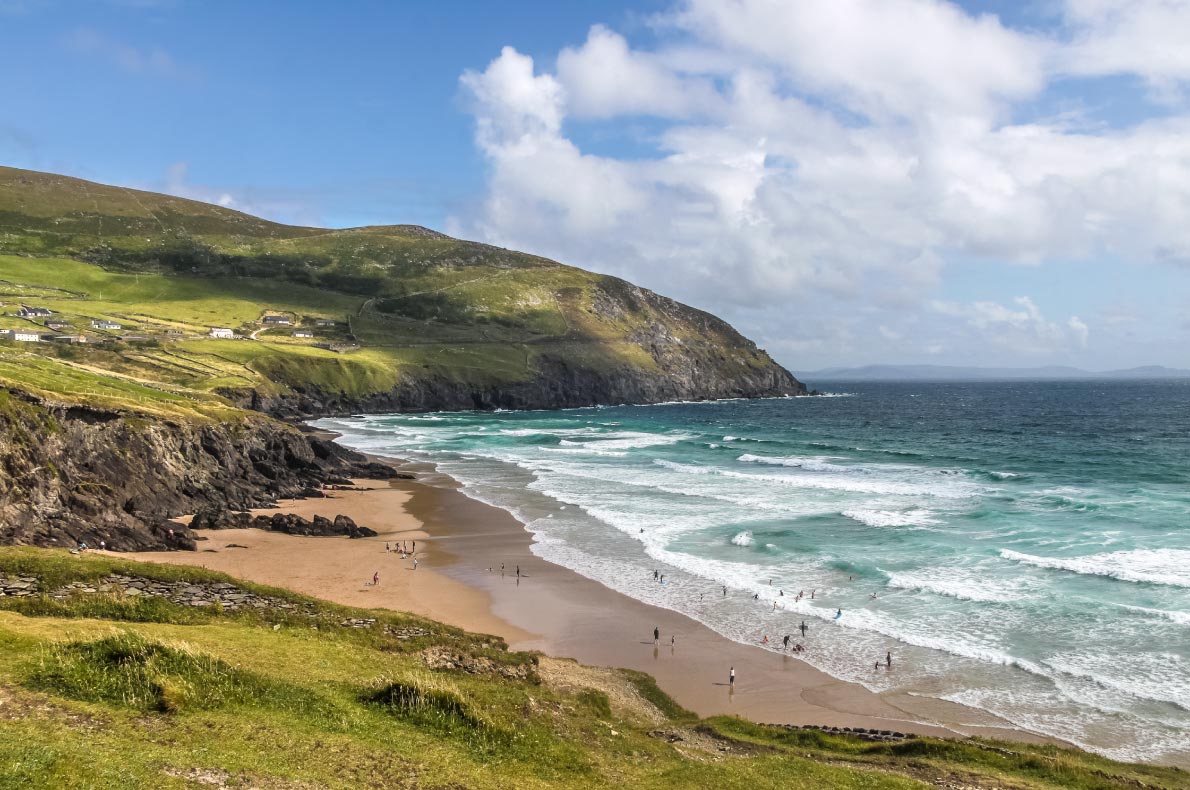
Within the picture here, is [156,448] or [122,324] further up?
[122,324]

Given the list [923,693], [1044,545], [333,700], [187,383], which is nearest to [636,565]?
[923,693]

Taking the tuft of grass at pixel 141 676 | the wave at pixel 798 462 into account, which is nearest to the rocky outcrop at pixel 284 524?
the tuft of grass at pixel 141 676

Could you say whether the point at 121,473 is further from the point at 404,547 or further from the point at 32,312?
the point at 32,312

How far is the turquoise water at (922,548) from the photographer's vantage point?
29766 millimetres

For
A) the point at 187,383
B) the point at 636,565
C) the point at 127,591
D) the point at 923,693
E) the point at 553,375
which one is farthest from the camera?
the point at 553,375

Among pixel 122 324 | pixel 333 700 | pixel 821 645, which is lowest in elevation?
pixel 821 645

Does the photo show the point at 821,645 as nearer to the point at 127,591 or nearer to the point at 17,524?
the point at 127,591

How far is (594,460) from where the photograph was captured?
90938mm

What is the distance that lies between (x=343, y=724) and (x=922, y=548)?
135ft

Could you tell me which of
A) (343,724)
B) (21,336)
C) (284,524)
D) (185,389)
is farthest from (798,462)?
(21,336)

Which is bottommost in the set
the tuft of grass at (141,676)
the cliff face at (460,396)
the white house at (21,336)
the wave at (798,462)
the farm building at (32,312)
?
the wave at (798,462)

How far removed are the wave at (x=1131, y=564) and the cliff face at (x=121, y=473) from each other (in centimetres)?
5043

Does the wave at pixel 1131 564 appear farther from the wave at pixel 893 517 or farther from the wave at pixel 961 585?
the wave at pixel 893 517

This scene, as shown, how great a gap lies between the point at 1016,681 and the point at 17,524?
156 ft
